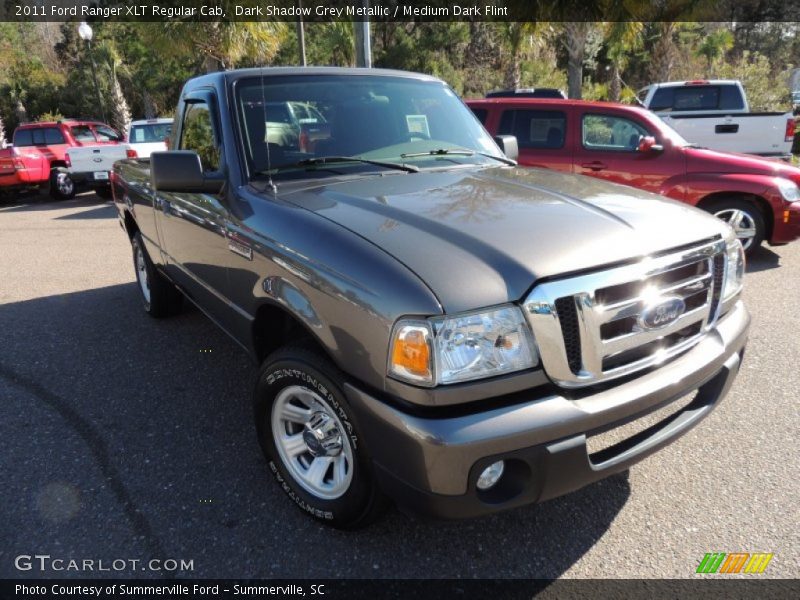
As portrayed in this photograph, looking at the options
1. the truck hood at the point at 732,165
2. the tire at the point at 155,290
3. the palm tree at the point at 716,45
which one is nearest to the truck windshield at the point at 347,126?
the tire at the point at 155,290

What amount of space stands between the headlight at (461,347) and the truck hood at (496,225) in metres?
0.06

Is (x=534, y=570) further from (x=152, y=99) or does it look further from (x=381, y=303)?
(x=152, y=99)

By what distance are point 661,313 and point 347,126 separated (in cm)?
196

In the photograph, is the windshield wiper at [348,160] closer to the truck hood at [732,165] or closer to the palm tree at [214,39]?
the truck hood at [732,165]

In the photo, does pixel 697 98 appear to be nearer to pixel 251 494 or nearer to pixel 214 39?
pixel 214 39

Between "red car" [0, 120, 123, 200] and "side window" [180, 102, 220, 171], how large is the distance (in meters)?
11.8

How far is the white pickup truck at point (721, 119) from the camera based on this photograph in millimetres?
9594

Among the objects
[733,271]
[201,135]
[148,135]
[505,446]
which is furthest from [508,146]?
[148,135]

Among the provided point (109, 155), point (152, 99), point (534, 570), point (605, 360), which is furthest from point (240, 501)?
point (152, 99)

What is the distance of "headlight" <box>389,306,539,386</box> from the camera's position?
1903 millimetres

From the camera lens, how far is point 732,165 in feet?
20.9

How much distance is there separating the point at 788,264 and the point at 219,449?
625cm

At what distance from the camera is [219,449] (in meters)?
3.16

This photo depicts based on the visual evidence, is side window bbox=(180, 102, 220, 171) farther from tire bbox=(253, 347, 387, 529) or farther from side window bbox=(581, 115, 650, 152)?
side window bbox=(581, 115, 650, 152)
